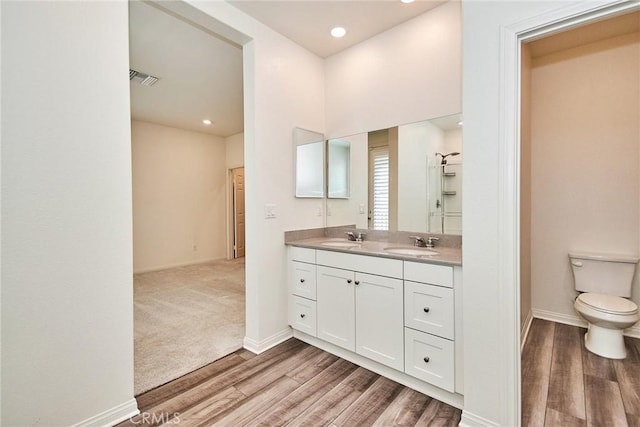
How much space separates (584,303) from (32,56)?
378 cm

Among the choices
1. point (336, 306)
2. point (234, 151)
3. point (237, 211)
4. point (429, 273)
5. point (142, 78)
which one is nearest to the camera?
point (429, 273)

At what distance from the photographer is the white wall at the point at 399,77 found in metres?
2.18

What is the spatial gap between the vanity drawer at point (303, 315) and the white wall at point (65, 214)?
1234 mm

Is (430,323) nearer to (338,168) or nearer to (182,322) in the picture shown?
(338,168)

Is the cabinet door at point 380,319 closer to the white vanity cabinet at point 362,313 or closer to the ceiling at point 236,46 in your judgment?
the white vanity cabinet at point 362,313

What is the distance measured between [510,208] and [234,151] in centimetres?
572

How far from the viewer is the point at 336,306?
2.21 m

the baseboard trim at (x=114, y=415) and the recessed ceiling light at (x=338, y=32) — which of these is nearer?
the baseboard trim at (x=114, y=415)

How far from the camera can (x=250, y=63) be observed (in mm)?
2297

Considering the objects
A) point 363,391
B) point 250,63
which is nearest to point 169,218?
point 250,63

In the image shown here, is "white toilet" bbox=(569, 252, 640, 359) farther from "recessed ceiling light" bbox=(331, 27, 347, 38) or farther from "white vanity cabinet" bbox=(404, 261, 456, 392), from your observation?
"recessed ceiling light" bbox=(331, 27, 347, 38)

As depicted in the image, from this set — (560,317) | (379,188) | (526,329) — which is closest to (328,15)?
(379,188)

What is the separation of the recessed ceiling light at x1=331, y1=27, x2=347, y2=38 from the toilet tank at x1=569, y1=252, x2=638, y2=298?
290cm

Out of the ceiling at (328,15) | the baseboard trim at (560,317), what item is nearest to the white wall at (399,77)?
the ceiling at (328,15)
